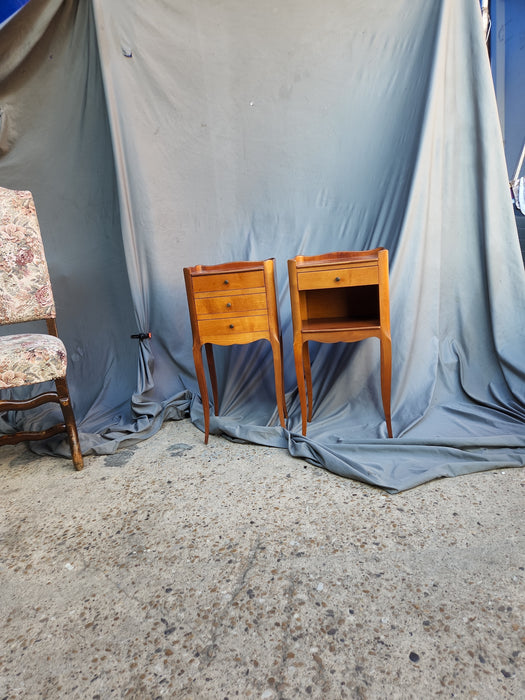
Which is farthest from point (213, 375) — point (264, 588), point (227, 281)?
point (264, 588)

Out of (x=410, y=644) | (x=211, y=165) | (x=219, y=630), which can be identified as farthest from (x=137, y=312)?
(x=410, y=644)

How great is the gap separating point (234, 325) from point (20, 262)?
105cm

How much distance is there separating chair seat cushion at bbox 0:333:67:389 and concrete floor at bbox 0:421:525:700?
18.2 inches

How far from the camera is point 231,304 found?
185 cm

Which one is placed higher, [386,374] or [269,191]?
[269,191]

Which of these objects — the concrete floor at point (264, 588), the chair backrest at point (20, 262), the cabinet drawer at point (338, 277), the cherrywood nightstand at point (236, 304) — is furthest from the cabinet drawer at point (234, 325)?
the chair backrest at point (20, 262)

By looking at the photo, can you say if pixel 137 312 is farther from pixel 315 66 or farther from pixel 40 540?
pixel 315 66

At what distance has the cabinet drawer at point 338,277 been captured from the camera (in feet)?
5.66

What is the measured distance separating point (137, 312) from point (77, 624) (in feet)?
5.39

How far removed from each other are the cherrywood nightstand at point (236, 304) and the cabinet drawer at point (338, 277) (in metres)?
0.15

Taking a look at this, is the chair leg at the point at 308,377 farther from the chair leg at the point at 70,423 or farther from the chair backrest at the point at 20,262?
the chair backrest at the point at 20,262

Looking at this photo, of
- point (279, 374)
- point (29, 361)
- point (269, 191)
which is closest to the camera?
point (29, 361)

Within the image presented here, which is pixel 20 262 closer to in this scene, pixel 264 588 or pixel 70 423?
pixel 70 423

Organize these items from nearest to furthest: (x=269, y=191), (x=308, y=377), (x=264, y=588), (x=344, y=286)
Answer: (x=264, y=588) < (x=344, y=286) < (x=308, y=377) < (x=269, y=191)
